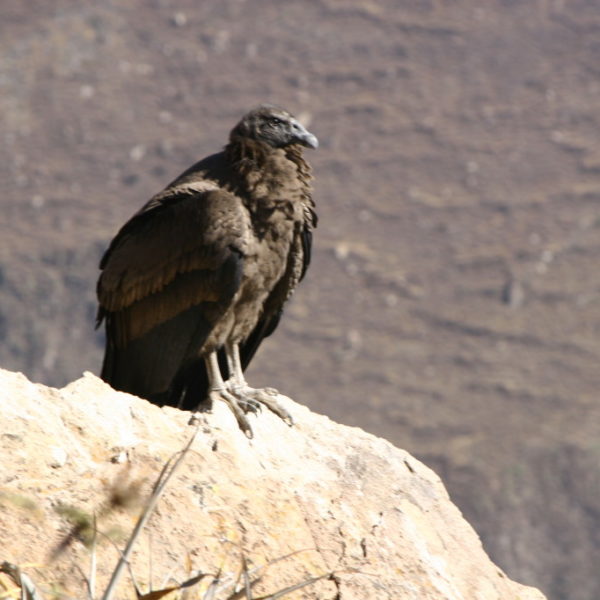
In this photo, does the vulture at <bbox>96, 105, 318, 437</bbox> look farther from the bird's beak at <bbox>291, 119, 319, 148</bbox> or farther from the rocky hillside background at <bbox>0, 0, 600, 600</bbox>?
the rocky hillside background at <bbox>0, 0, 600, 600</bbox>

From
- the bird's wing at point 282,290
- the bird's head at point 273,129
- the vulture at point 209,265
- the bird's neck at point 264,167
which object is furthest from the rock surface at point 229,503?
the bird's head at point 273,129

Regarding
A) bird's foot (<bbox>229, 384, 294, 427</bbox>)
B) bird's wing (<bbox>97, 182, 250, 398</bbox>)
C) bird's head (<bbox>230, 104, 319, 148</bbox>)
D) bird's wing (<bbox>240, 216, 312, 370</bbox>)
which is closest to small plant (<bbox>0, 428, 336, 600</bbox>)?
bird's foot (<bbox>229, 384, 294, 427</bbox>)

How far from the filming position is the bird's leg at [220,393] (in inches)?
333

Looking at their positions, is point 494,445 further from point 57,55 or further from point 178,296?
point 178,296

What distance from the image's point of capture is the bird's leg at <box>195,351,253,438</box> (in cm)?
845

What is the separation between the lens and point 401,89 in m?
198

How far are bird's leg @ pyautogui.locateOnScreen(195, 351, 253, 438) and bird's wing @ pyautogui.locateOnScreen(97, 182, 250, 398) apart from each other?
196 millimetres

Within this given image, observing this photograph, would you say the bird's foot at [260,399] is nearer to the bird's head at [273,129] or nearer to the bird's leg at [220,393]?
the bird's leg at [220,393]

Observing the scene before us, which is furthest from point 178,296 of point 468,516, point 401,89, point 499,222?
point 401,89

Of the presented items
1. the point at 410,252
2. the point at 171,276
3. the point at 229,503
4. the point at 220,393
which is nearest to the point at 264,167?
the point at 171,276

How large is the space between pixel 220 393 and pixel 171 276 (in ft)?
3.23

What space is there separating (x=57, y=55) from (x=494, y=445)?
91968 millimetres

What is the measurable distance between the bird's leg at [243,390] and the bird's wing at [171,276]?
422mm

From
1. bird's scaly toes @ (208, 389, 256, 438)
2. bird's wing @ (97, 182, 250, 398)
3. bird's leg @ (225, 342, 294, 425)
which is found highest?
bird's wing @ (97, 182, 250, 398)
